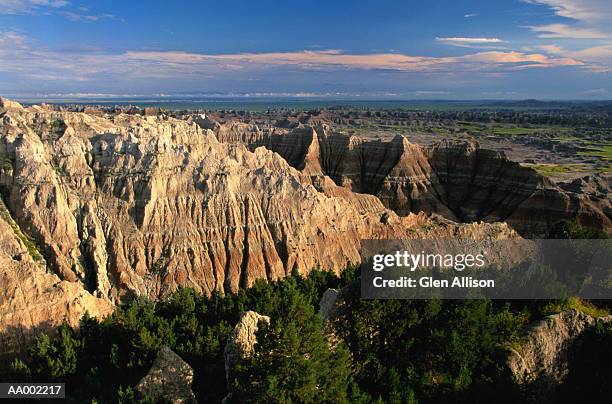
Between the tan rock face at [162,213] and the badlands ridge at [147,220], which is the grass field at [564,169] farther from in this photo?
the tan rock face at [162,213]

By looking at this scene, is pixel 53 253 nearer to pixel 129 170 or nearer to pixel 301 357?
pixel 129 170

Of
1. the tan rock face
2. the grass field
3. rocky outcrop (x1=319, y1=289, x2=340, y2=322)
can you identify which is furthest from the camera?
the grass field

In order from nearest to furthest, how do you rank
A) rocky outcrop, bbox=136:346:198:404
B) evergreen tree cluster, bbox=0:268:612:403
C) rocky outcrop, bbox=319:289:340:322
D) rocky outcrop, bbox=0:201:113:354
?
evergreen tree cluster, bbox=0:268:612:403 → rocky outcrop, bbox=136:346:198:404 → rocky outcrop, bbox=319:289:340:322 → rocky outcrop, bbox=0:201:113:354

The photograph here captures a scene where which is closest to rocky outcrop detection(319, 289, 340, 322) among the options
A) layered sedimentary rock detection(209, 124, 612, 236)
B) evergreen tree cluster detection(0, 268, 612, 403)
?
evergreen tree cluster detection(0, 268, 612, 403)

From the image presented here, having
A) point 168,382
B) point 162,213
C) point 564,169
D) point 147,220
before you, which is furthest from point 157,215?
point 564,169

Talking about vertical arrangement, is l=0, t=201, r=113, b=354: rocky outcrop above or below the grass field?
above

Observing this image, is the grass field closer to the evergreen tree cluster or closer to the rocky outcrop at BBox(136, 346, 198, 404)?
the evergreen tree cluster
